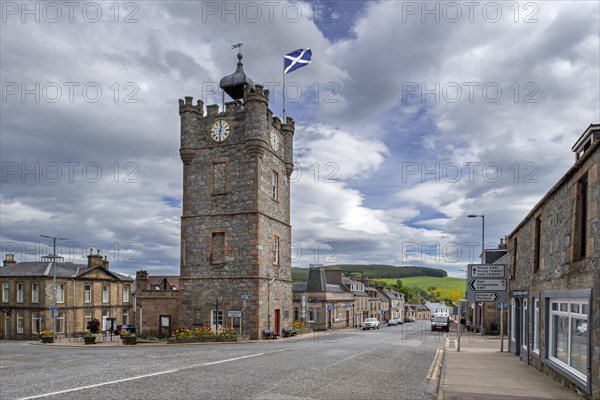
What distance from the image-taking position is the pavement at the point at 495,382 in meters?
11.0

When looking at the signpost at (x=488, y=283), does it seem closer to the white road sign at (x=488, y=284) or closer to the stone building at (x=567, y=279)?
the white road sign at (x=488, y=284)

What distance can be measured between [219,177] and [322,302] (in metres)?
27.6

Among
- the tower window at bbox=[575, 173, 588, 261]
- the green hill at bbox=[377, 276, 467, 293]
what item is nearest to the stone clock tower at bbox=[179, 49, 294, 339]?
the tower window at bbox=[575, 173, 588, 261]

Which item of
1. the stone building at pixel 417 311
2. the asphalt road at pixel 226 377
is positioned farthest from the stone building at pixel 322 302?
the stone building at pixel 417 311

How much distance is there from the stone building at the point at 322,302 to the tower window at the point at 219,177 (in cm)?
2550

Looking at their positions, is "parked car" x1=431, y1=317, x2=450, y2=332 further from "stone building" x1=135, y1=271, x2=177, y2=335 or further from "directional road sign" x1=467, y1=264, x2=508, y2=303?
"directional road sign" x1=467, y1=264, x2=508, y2=303

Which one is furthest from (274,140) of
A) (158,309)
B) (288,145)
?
(158,309)

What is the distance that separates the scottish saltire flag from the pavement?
21617 mm

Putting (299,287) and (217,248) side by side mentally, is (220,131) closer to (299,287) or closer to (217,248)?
(217,248)

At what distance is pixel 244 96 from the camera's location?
3588cm

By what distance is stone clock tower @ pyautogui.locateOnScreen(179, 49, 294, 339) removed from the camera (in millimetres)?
33594

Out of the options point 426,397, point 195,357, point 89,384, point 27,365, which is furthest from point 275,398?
point 27,365

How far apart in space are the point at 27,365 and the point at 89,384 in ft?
25.8

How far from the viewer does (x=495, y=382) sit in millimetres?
12898
